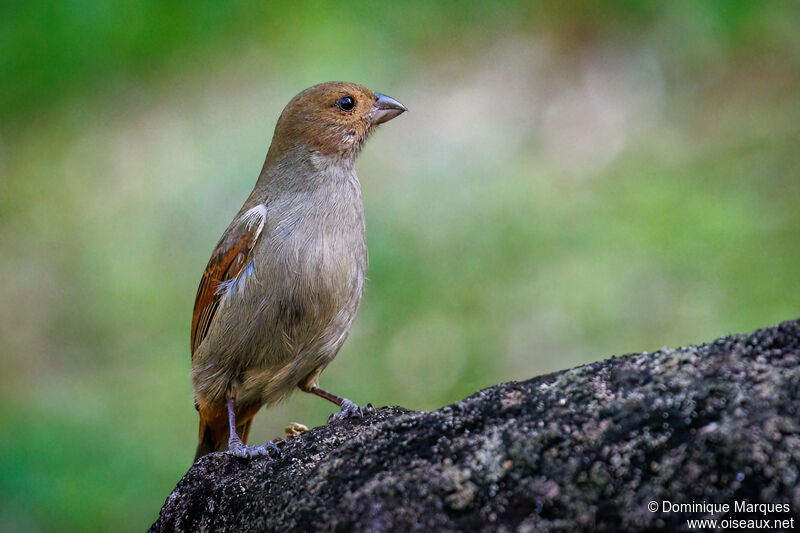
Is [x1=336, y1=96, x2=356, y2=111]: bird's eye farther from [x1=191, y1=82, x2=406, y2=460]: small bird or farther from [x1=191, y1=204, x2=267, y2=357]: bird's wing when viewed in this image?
[x1=191, y1=204, x2=267, y2=357]: bird's wing

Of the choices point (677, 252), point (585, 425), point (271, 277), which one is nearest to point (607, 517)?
point (585, 425)

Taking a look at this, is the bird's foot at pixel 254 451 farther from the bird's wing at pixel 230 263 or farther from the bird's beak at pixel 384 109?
the bird's beak at pixel 384 109

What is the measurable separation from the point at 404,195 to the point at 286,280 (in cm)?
241

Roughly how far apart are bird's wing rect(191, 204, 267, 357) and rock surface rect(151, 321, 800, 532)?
5.57ft

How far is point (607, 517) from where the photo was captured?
191 centimetres

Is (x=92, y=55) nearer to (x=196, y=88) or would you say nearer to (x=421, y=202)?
(x=196, y=88)

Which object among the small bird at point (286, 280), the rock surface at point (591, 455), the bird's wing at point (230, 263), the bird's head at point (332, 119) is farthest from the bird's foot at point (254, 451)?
the bird's head at point (332, 119)

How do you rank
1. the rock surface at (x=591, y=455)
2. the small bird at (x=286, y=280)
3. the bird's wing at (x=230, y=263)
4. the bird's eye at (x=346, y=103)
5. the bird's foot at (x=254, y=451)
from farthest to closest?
the bird's eye at (x=346, y=103)
the bird's wing at (x=230, y=263)
the small bird at (x=286, y=280)
the bird's foot at (x=254, y=451)
the rock surface at (x=591, y=455)

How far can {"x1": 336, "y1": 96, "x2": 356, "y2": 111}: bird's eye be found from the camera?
4.48m

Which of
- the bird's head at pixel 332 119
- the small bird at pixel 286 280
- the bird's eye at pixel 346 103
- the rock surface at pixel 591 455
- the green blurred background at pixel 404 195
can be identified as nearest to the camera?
the rock surface at pixel 591 455

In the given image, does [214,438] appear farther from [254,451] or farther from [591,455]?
[591,455]

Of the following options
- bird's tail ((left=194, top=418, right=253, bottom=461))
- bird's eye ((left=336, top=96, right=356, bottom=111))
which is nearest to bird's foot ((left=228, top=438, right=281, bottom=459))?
bird's tail ((left=194, top=418, right=253, bottom=461))

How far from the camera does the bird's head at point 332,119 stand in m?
4.37

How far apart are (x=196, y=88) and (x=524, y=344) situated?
322 cm
